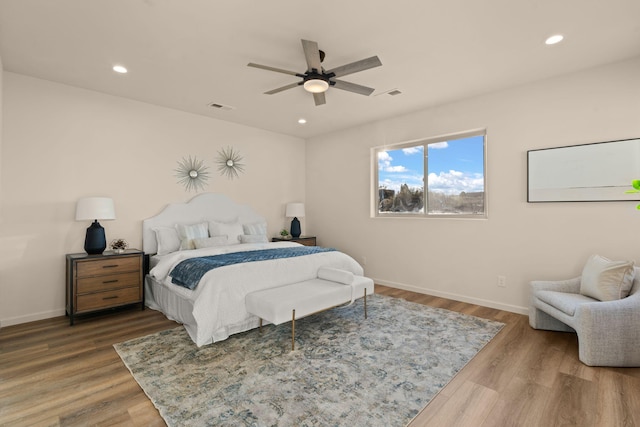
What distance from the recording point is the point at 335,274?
356 centimetres

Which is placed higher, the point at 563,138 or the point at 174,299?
the point at 563,138

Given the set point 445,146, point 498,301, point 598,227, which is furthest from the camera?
point 445,146

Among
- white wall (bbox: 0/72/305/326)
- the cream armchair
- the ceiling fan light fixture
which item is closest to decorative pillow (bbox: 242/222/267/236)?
white wall (bbox: 0/72/305/326)

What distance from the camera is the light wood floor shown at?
6.27ft

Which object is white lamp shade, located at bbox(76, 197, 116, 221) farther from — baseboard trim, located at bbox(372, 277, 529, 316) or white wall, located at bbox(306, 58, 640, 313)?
baseboard trim, located at bbox(372, 277, 529, 316)

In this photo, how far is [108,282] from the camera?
364cm

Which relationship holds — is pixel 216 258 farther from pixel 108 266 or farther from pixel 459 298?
pixel 459 298

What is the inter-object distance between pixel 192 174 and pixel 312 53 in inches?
121

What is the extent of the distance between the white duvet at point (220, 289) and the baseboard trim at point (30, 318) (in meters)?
0.96

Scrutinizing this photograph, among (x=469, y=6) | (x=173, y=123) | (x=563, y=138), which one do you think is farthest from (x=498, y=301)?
(x=173, y=123)

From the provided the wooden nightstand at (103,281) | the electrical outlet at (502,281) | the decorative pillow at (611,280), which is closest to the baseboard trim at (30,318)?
the wooden nightstand at (103,281)

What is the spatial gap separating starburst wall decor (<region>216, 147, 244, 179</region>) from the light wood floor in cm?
279

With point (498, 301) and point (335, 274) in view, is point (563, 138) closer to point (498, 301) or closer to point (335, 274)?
point (498, 301)

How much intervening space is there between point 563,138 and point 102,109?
5408 mm
